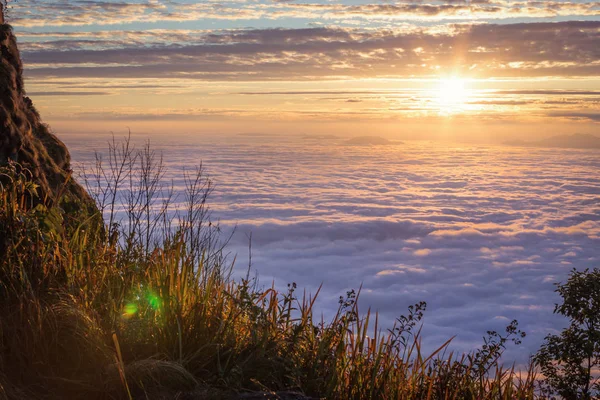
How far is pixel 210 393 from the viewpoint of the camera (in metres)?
3.78

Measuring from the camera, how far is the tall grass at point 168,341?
3.94m

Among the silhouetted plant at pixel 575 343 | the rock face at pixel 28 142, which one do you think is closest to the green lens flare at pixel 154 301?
the rock face at pixel 28 142

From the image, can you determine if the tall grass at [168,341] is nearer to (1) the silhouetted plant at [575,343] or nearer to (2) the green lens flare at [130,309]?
(2) the green lens flare at [130,309]

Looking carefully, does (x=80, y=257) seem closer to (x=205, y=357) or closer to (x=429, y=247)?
(x=205, y=357)

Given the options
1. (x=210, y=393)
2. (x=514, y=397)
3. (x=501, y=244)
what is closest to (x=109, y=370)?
(x=210, y=393)

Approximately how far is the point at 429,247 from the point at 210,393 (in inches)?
7722

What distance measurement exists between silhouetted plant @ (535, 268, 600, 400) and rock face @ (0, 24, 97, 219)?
10.4 m

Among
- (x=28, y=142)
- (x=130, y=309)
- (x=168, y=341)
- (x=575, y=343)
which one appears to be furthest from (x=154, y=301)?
(x=575, y=343)

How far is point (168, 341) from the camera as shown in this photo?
173 inches

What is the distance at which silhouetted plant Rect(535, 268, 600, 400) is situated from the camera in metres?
12.4

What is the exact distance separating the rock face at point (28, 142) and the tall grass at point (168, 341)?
1.96 meters

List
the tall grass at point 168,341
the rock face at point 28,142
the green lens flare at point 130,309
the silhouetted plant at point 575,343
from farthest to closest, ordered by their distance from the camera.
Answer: the silhouetted plant at point 575,343 < the rock face at point 28,142 < the green lens flare at point 130,309 < the tall grass at point 168,341

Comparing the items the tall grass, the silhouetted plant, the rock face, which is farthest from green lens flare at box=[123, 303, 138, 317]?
the silhouetted plant

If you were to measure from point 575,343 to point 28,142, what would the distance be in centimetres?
1216
